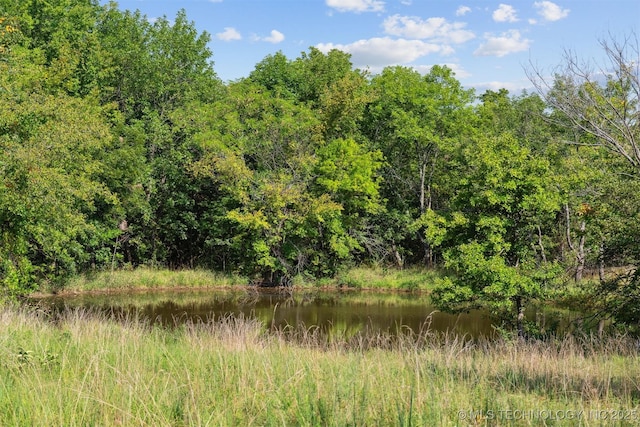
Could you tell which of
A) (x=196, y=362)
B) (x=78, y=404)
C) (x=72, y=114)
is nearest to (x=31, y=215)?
(x=72, y=114)

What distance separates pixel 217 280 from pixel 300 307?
5.69 meters

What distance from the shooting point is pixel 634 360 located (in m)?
5.79

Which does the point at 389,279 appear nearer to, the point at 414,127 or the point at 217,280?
the point at 414,127

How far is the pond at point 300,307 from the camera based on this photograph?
16516 millimetres

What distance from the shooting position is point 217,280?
23.8 m

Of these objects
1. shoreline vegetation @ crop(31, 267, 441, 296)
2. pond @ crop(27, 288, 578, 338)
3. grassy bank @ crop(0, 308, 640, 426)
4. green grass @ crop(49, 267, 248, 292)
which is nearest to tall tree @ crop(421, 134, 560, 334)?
pond @ crop(27, 288, 578, 338)

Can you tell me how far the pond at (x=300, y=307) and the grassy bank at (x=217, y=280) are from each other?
58cm

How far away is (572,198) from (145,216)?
56.9 feet

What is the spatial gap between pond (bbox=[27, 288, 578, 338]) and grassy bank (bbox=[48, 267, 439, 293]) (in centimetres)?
58

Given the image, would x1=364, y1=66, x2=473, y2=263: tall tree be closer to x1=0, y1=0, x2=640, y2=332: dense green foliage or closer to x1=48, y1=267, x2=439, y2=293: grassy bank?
x1=0, y1=0, x2=640, y2=332: dense green foliage

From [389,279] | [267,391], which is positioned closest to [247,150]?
[389,279]

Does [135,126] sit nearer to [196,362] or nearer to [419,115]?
[419,115]

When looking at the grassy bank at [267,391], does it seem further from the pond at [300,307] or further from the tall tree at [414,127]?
the tall tree at [414,127]

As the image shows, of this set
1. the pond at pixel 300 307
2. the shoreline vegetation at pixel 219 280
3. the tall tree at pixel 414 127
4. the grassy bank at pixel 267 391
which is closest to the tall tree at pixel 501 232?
the pond at pixel 300 307
